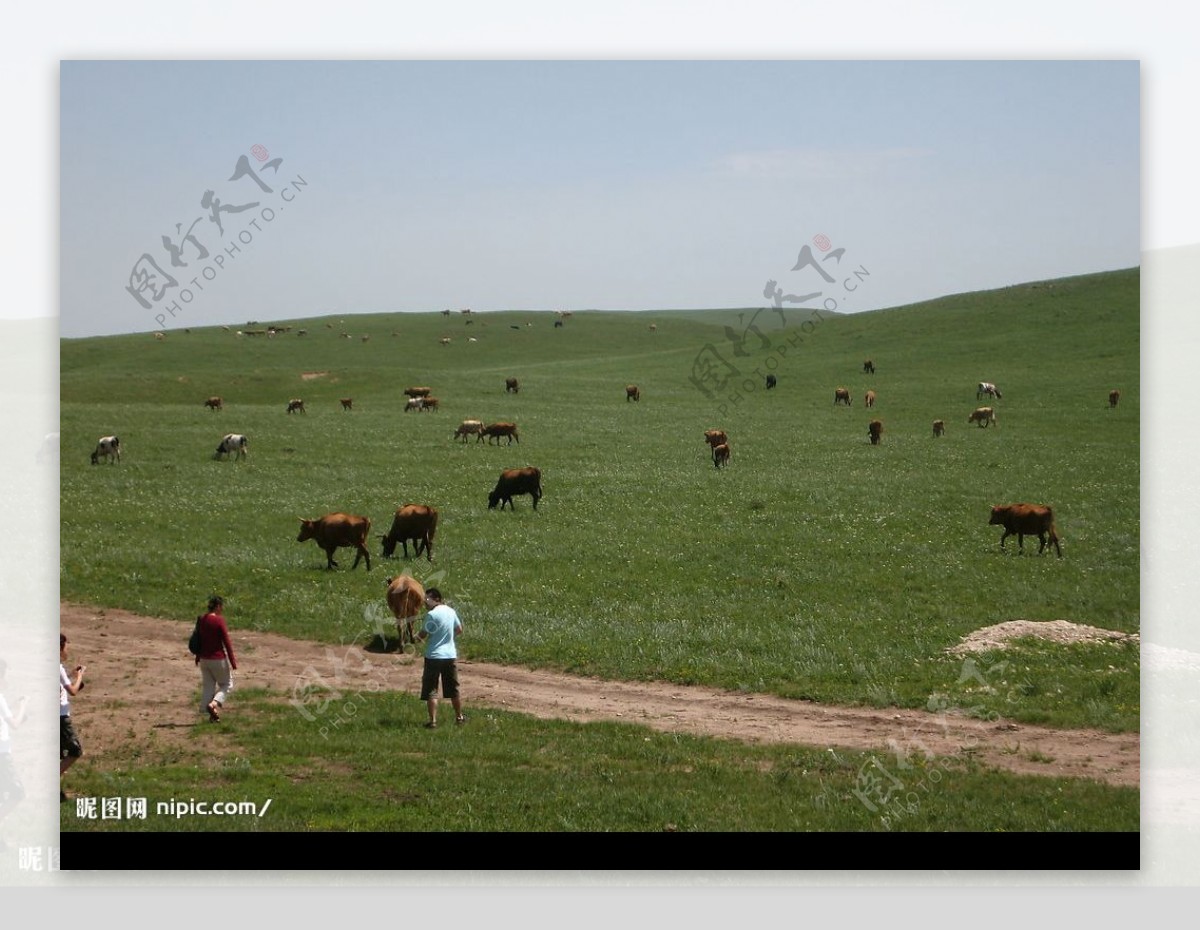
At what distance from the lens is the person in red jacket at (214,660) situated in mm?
16625

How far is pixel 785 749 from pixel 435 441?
34.1m

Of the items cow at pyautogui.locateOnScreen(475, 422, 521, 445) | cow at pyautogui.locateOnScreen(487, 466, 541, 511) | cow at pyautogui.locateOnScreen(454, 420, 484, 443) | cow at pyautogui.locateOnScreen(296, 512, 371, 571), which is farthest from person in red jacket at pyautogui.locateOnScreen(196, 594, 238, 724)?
cow at pyautogui.locateOnScreen(454, 420, 484, 443)

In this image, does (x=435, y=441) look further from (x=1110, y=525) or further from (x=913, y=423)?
(x=1110, y=525)

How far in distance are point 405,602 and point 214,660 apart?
5.23 m

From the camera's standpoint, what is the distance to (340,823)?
14578mm

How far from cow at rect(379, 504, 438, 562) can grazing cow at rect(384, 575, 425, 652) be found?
239 inches

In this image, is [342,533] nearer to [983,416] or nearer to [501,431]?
[501,431]

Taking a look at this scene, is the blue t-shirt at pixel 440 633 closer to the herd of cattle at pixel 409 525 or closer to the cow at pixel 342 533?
the herd of cattle at pixel 409 525

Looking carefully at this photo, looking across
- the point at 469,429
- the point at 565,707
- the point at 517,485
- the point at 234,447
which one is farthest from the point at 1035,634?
the point at 469,429

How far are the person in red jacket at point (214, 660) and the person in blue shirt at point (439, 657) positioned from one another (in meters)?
2.75

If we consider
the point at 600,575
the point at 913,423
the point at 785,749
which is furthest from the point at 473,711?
the point at 913,423

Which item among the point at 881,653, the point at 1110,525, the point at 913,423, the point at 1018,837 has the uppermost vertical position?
the point at 913,423

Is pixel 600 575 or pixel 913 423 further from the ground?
pixel 913 423

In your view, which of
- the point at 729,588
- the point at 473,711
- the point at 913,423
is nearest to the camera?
the point at 473,711
